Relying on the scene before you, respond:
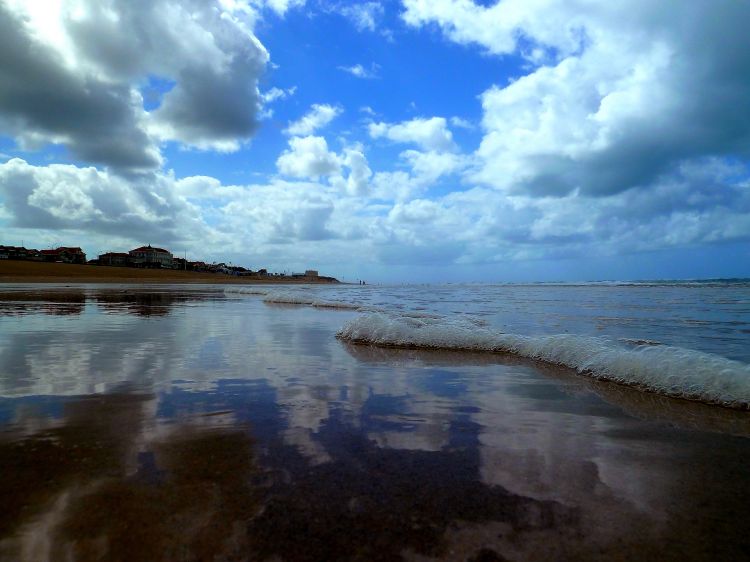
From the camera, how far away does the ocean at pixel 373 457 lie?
178 cm

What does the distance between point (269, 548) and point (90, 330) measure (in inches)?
341

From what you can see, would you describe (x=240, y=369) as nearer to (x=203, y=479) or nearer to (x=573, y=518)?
(x=203, y=479)

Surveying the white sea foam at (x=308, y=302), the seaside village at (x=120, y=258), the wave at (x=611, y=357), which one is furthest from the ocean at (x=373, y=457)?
the seaside village at (x=120, y=258)

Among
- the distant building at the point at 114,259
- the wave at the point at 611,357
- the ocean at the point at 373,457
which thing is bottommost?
the ocean at the point at 373,457

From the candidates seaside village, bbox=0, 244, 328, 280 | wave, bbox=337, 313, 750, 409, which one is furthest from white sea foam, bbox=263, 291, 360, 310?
seaside village, bbox=0, 244, 328, 280

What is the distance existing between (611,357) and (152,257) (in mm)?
122705

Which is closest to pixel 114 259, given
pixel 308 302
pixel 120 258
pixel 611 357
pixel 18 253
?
pixel 120 258

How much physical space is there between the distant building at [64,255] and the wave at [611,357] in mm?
105016

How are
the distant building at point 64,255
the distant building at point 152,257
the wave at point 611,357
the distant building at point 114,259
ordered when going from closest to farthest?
1. the wave at point 611,357
2. the distant building at point 64,255
3. the distant building at point 114,259
4. the distant building at point 152,257

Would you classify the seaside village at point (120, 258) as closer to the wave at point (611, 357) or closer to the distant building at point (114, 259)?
the distant building at point (114, 259)

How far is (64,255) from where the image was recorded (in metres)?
90.1

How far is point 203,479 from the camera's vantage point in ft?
7.45

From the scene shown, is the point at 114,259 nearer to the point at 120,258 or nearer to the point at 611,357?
the point at 120,258

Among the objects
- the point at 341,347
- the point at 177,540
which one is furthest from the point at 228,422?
the point at 341,347
